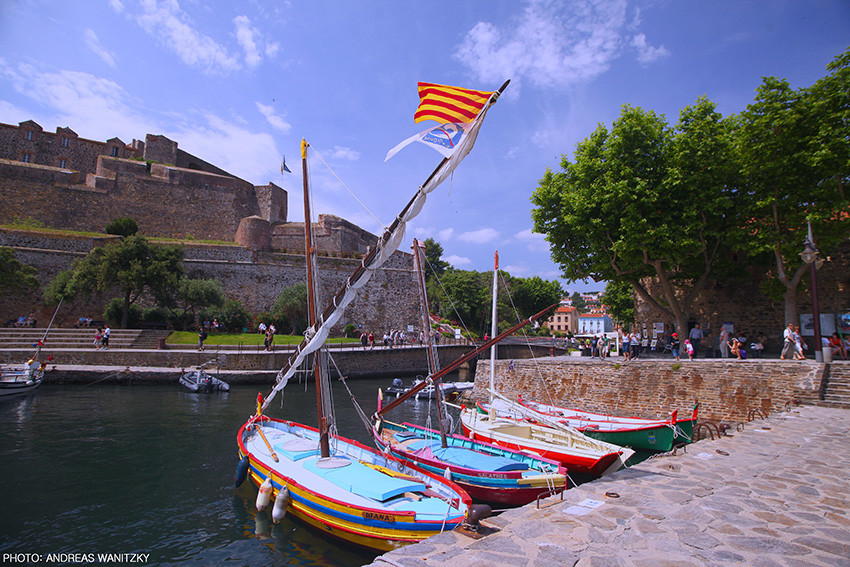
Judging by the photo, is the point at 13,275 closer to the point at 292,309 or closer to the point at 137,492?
the point at 292,309

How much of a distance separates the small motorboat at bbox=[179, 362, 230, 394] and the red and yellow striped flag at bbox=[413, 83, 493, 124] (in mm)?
21079

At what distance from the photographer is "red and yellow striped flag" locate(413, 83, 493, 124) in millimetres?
6605

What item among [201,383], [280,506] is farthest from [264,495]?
[201,383]

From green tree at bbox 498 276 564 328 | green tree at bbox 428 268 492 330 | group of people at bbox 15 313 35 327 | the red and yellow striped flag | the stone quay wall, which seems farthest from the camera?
green tree at bbox 498 276 564 328

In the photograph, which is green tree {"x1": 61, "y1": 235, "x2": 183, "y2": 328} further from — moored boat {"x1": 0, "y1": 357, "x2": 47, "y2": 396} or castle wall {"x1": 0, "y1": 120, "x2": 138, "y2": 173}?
castle wall {"x1": 0, "y1": 120, "x2": 138, "y2": 173}

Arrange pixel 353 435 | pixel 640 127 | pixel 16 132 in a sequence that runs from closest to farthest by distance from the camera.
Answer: pixel 353 435 → pixel 640 127 → pixel 16 132

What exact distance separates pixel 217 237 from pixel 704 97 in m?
43.5

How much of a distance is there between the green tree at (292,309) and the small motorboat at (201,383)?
46.0ft

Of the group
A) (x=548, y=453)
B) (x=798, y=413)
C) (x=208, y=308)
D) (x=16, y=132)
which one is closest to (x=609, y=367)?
(x=798, y=413)

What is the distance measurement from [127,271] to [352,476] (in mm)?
28696

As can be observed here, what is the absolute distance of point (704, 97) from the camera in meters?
19.2

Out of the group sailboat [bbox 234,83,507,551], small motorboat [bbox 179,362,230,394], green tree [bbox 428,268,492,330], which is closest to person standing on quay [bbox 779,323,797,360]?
sailboat [bbox 234,83,507,551]

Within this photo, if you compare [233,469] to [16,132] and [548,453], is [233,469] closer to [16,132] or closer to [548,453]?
[548,453]

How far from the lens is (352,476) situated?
7.55 m
